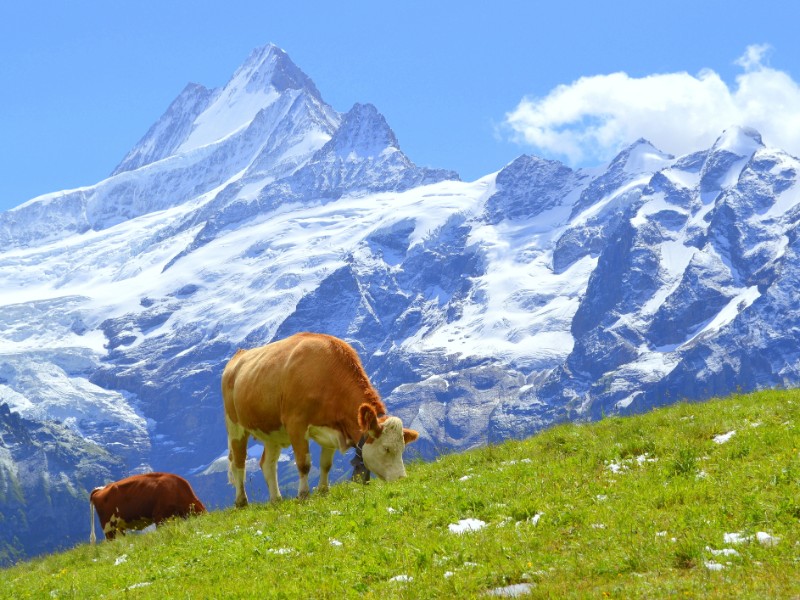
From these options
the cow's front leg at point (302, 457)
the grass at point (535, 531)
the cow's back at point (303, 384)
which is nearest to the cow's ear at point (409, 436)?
the cow's back at point (303, 384)

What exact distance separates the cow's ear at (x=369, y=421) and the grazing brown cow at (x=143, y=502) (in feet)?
30.6

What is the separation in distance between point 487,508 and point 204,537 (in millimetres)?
5672

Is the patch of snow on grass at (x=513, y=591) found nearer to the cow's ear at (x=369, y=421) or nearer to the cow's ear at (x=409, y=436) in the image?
the cow's ear at (x=369, y=421)

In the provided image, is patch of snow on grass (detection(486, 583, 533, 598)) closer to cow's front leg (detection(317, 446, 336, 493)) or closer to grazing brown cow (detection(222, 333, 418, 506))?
grazing brown cow (detection(222, 333, 418, 506))

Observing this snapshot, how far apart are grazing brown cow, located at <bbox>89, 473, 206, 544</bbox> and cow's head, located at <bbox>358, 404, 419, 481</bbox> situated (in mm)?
9069

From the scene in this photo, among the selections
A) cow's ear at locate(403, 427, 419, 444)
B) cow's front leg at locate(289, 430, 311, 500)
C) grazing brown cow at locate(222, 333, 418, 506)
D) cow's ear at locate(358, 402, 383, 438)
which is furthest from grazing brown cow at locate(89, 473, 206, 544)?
cow's ear at locate(358, 402, 383, 438)

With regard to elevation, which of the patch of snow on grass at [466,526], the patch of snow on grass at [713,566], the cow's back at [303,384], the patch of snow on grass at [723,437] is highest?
the cow's back at [303,384]

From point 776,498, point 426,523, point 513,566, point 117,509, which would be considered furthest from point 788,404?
point 117,509

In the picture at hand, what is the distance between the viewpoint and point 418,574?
13.6 metres

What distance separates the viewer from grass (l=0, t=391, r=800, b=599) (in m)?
12.6

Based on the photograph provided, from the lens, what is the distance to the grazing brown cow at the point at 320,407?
73.3ft

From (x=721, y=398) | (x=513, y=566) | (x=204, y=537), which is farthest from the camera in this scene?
(x=721, y=398)

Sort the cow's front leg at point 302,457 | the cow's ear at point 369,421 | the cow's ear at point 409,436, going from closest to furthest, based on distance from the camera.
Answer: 1. the cow's ear at point 369,421
2. the cow's front leg at point 302,457
3. the cow's ear at point 409,436

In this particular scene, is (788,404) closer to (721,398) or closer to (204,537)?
(721,398)
